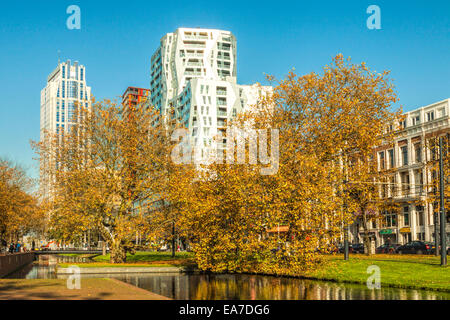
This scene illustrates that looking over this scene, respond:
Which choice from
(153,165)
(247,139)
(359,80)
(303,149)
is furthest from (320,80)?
(153,165)

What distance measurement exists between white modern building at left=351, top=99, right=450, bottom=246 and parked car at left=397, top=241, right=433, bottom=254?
9.62 m

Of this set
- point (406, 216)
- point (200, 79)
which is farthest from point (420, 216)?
point (200, 79)

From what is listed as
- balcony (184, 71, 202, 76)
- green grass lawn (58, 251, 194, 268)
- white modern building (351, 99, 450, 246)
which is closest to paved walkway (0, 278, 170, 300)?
green grass lawn (58, 251, 194, 268)

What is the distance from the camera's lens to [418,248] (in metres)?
53.4

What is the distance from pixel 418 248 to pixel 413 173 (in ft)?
56.4

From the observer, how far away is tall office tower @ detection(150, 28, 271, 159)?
138 meters

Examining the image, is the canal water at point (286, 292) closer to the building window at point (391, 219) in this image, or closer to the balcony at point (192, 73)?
the building window at point (391, 219)

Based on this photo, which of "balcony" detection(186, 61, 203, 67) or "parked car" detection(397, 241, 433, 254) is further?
"balcony" detection(186, 61, 203, 67)

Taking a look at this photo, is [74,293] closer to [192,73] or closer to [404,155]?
[404,155]

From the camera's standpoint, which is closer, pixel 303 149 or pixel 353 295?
pixel 353 295

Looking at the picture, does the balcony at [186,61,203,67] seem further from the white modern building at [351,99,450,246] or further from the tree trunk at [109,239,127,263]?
the tree trunk at [109,239,127,263]

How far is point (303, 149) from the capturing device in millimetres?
35375

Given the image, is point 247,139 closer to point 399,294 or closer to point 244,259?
point 244,259

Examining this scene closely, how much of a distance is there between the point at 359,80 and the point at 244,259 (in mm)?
18660
